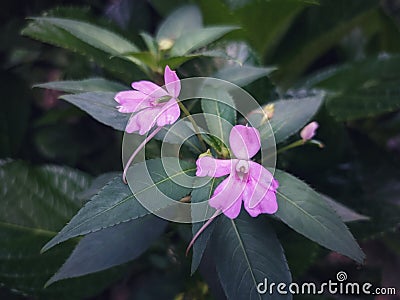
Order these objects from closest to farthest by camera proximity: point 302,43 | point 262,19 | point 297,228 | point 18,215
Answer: point 297,228, point 18,215, point 262,19, point 302,43

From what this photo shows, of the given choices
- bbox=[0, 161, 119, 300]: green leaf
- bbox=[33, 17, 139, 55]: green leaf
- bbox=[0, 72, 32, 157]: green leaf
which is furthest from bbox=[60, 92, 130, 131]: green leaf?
bbox=[0, 72, 32, 157]: green leaf

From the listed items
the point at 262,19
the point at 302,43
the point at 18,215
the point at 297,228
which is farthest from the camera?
the point at 302,43

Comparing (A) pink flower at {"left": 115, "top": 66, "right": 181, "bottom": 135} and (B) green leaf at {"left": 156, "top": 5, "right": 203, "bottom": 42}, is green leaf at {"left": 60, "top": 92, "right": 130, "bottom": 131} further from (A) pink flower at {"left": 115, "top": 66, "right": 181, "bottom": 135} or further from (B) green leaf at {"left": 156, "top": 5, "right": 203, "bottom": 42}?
(B) green leaf at {"left": 156, "top": 5, "right": 203, "bottom": 42}

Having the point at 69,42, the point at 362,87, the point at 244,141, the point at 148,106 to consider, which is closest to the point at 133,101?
the point at 148,106

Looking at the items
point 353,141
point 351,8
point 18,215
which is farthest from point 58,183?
point 351,8

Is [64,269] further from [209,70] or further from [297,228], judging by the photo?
[209,70]

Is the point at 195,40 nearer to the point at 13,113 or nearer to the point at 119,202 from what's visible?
the point at 119,202

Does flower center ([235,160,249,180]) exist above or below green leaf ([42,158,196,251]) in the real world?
above
